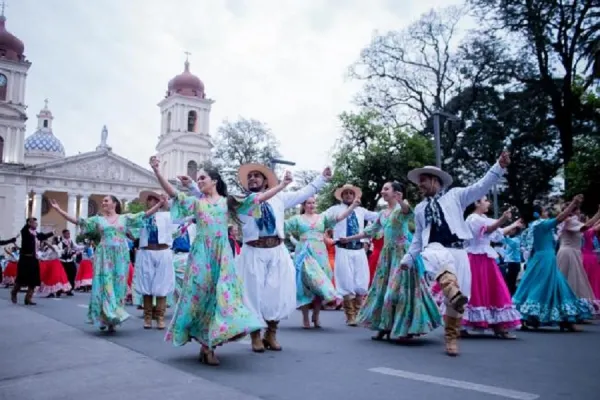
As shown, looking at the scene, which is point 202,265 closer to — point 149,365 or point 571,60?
point 149,365

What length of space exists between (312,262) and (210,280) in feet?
10.8

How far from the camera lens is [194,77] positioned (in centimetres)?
7294

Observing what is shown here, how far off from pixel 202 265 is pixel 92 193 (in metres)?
64.7

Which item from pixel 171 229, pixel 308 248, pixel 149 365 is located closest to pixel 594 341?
pixel 308 248

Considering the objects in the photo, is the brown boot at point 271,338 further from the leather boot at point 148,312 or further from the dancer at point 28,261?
the dancer at point 28,261

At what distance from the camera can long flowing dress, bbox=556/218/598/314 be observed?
872 centimetres

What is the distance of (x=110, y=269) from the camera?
8.27 metres

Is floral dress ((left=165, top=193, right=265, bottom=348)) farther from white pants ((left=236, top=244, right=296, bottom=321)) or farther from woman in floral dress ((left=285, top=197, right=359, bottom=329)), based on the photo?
woman in floral dress ((left=285, top=197, right=359, bottom=329))

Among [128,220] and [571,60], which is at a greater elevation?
[571,60]

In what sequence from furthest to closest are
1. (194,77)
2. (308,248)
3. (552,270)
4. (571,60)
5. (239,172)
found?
1. (194,77)
2. (571,60)
3. (308,248)
4. (552,270)
5. (239,172)

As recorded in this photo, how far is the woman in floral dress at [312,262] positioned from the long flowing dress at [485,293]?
1.78m

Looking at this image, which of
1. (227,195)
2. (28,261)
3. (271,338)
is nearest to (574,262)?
(271,338)

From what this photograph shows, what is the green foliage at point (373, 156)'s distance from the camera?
1053 inches

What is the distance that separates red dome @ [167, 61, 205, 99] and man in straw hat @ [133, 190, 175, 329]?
212ft
